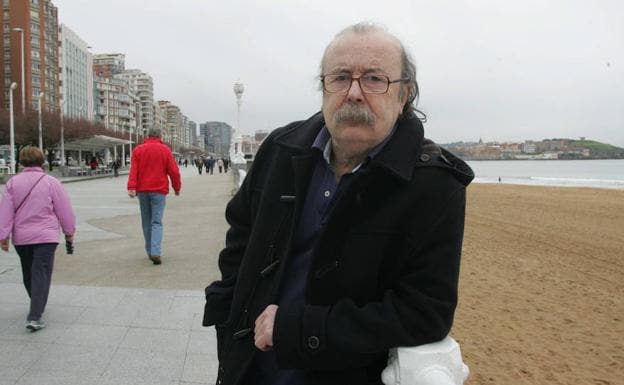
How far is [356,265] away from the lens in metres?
1.58

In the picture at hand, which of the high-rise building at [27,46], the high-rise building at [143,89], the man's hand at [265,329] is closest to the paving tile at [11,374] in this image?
the man's hand at [265,329]

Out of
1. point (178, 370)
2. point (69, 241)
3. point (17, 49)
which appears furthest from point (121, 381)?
point (17, 49)

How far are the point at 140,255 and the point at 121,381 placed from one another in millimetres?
4273

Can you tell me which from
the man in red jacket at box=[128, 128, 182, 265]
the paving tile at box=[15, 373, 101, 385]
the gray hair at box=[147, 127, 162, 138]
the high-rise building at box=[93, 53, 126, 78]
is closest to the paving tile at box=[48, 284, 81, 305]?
the man in red jacket at box=[128, 128, 182, 265]

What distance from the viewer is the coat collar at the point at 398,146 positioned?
5.11ft

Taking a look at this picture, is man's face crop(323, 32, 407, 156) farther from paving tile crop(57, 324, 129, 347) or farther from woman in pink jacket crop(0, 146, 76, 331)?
woman in pink jacket crop(0, 146, 76, 331)

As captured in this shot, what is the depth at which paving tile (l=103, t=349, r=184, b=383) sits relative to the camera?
3.39 meters

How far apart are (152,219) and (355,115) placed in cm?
562

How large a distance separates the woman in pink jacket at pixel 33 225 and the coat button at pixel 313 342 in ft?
11.4

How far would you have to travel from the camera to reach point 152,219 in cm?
680

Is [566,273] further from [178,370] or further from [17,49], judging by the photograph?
[17,49]

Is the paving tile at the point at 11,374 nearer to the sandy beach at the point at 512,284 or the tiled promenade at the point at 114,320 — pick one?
the tiled promenade at the point at 114,320

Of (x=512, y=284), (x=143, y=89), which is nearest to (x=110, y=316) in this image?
(x=512, y=284)

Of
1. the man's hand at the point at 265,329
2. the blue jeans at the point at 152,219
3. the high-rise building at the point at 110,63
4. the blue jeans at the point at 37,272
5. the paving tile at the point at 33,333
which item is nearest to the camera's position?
the man's hand at the point at 265,329
